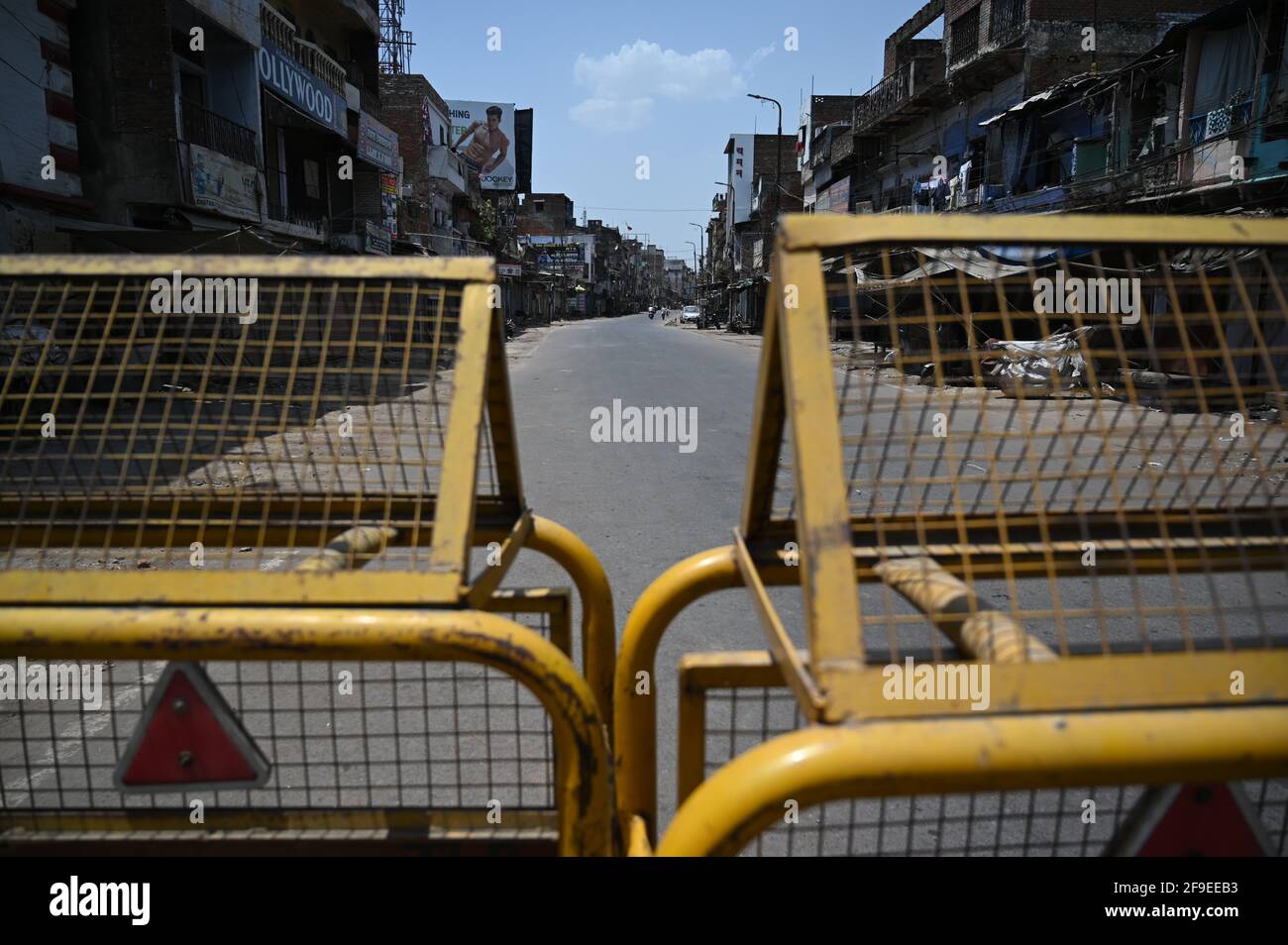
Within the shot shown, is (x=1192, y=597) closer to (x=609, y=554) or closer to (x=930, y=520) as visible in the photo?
(x=609, y=554)

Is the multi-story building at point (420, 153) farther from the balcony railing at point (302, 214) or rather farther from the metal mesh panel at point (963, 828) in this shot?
the metal mesh panel at point (963, 828)

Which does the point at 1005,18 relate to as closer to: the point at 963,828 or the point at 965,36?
the point at 965,36

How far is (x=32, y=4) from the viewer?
37.8 ft

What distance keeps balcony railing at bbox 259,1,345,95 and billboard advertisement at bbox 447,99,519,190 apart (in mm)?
40909

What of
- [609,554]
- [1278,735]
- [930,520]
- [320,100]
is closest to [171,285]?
[930,520]

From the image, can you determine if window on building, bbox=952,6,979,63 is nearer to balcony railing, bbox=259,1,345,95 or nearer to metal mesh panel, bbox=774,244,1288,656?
balcony railing, bbox=259,1,345,95

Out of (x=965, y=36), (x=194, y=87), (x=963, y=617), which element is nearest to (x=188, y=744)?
(x=963, y=617)

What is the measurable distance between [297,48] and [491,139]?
1720 inches

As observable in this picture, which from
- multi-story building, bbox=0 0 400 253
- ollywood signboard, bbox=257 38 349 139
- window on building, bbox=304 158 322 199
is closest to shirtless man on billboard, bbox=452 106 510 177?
window on building, bbox=304 158 322 199

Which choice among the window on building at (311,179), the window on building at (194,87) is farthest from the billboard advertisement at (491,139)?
the window on building at (194,87)

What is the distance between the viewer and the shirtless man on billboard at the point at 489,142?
2367 inches

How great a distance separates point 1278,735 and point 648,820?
3.87 ft

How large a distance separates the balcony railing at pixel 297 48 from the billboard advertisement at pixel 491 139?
134 feet

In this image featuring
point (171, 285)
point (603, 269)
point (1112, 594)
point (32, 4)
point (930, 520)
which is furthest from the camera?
point (603, 269)
